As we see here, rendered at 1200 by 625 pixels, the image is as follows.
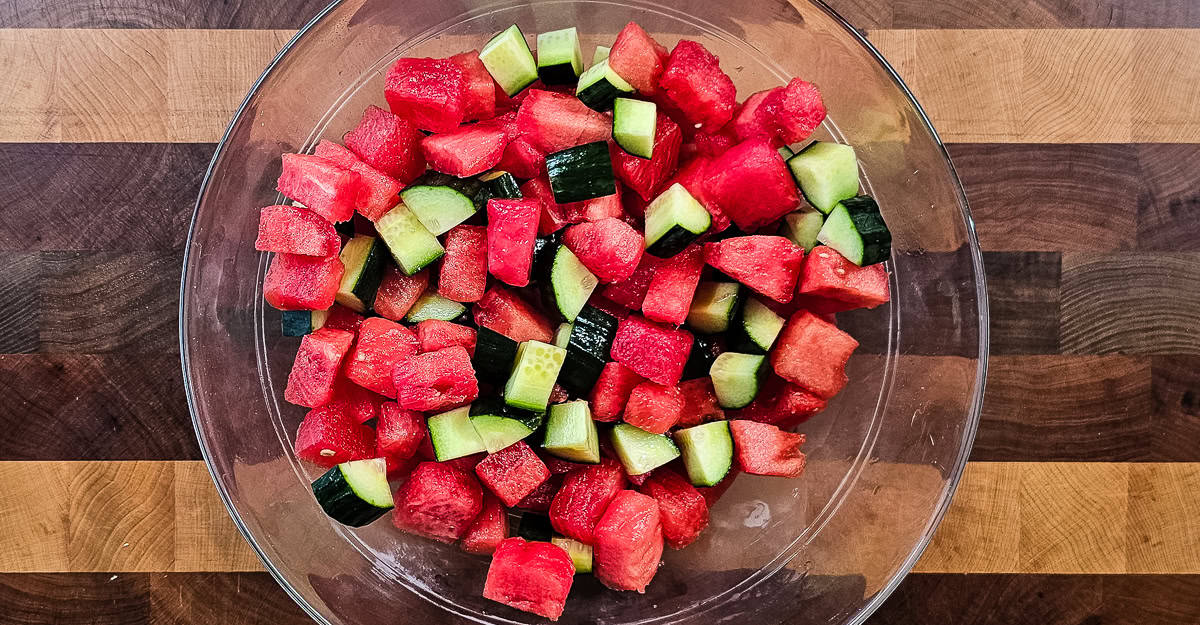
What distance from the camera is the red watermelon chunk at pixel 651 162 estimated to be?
177 centimetres

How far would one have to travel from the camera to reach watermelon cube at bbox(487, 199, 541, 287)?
5.45 ft

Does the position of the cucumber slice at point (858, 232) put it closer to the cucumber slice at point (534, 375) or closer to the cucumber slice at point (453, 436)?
the cucumber slice at point (534, 375)

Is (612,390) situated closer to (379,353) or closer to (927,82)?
(379,353)

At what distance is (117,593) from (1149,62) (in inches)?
119

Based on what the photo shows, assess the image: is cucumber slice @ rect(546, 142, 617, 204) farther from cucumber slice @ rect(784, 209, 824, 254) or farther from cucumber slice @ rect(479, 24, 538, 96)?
cucumber slice @ rect(784, 209, 824, 254)

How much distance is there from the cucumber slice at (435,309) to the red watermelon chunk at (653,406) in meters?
0.44

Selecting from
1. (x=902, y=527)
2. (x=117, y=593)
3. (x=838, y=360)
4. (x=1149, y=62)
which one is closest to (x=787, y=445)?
(x=838, y=360)

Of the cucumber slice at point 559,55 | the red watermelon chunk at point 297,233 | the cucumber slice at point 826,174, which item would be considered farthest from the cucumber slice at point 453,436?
the cucumber slice at point 826,174

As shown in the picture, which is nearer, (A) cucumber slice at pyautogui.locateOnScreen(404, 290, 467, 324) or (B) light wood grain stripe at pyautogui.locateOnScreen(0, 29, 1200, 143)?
(A) cucumber slice at pyautogui.locateOnScreen(404, 290, 467, 324)

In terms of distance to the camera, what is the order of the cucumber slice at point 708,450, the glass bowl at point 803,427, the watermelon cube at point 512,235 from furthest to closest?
the glass bowl at point 803,427
the cucumber slice at point 708,450
the watermelon cube at point 512,235

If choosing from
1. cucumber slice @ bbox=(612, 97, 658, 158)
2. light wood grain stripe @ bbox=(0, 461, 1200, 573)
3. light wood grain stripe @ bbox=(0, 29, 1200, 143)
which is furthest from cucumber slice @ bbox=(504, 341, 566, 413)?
light wood grain stripe @ bbox=(0, 29, 1200, 143)

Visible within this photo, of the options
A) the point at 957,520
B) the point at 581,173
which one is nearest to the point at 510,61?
the point at 581,173

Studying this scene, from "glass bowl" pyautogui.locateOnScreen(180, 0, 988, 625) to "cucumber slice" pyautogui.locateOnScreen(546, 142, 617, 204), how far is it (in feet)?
1.43

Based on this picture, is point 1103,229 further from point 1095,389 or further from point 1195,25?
point 1195,25
